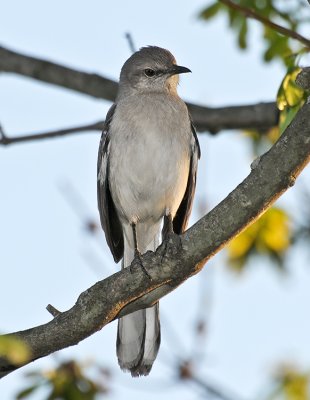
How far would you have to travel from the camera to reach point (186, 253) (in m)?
4.73

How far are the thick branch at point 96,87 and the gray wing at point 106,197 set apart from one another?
982 millimetres

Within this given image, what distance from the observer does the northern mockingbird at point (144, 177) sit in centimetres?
676

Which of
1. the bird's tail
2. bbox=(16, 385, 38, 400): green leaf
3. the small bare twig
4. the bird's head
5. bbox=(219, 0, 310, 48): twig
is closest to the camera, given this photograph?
the small bare twig

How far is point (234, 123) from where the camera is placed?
8055mm

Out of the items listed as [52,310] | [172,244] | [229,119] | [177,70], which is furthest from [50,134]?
[172,244]

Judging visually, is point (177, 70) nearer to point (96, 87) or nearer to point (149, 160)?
point (96, 87)

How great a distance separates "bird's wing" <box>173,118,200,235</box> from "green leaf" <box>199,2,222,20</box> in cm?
112

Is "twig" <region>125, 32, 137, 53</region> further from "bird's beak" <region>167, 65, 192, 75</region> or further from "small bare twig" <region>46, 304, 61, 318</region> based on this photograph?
"small bare twig" <region>46, 304, 61, 318</region>

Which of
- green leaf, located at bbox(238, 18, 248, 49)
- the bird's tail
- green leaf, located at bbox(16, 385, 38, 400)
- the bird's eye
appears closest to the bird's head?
the bird's eye

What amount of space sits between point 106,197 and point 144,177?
55 cm

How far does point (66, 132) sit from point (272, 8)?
2437 mm

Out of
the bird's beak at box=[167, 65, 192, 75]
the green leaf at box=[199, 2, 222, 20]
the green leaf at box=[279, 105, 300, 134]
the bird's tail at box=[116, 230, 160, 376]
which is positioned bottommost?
the bird's tail at box=[116, 230, 160, 376]

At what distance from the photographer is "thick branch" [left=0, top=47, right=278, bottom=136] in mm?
8062

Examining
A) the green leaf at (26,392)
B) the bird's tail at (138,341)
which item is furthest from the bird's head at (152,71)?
the green leaf at (26,392)
